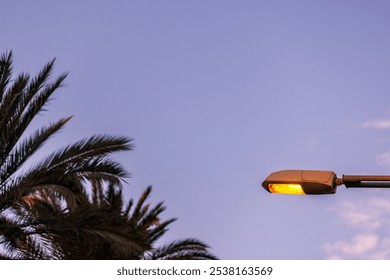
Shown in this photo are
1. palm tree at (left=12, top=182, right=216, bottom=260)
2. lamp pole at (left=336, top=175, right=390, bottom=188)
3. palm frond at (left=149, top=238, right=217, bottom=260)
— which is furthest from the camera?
palm frond at (left=149, top=238, right=217, bottom=260)

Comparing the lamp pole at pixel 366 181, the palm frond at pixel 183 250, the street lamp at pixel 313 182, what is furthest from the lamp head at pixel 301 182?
the palm frond at pixel 183 250

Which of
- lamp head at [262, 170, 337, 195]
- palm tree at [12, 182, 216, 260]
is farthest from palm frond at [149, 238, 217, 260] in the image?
lamp head at [262, 170, 337, 195]

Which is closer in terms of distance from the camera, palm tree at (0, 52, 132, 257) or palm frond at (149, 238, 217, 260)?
palm tree at (0, 52, 132, 257)

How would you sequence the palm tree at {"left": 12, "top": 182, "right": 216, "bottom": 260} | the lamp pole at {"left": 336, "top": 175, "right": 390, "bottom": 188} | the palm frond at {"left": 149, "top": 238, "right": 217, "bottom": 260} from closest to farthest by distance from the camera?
the lamp pole at {"left": 336, "top": 175, "right": 390, "bottom": 188}
the palm tree at {"left": 12, "top": 182, "right": 216, "bottom": 260}
the palm frond at {"left": 149, "top": 238, "right": 217, "bottom": 260}

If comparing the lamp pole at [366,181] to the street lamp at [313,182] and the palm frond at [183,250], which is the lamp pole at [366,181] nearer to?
the street lamp at [313,182]

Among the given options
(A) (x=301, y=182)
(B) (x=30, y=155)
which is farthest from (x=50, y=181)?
(A) (x=301, y=182)

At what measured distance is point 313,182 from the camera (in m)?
6.68

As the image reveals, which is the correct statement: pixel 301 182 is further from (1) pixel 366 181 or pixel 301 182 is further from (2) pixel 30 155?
(2) pixel 30 155

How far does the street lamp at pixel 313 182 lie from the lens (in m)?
6.65

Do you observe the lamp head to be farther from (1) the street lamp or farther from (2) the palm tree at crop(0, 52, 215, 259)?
(2) the palm tree at crop(0, 52, 215, 259)

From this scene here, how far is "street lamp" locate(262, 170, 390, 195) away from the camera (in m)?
6.65

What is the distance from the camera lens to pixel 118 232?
14500 mm
